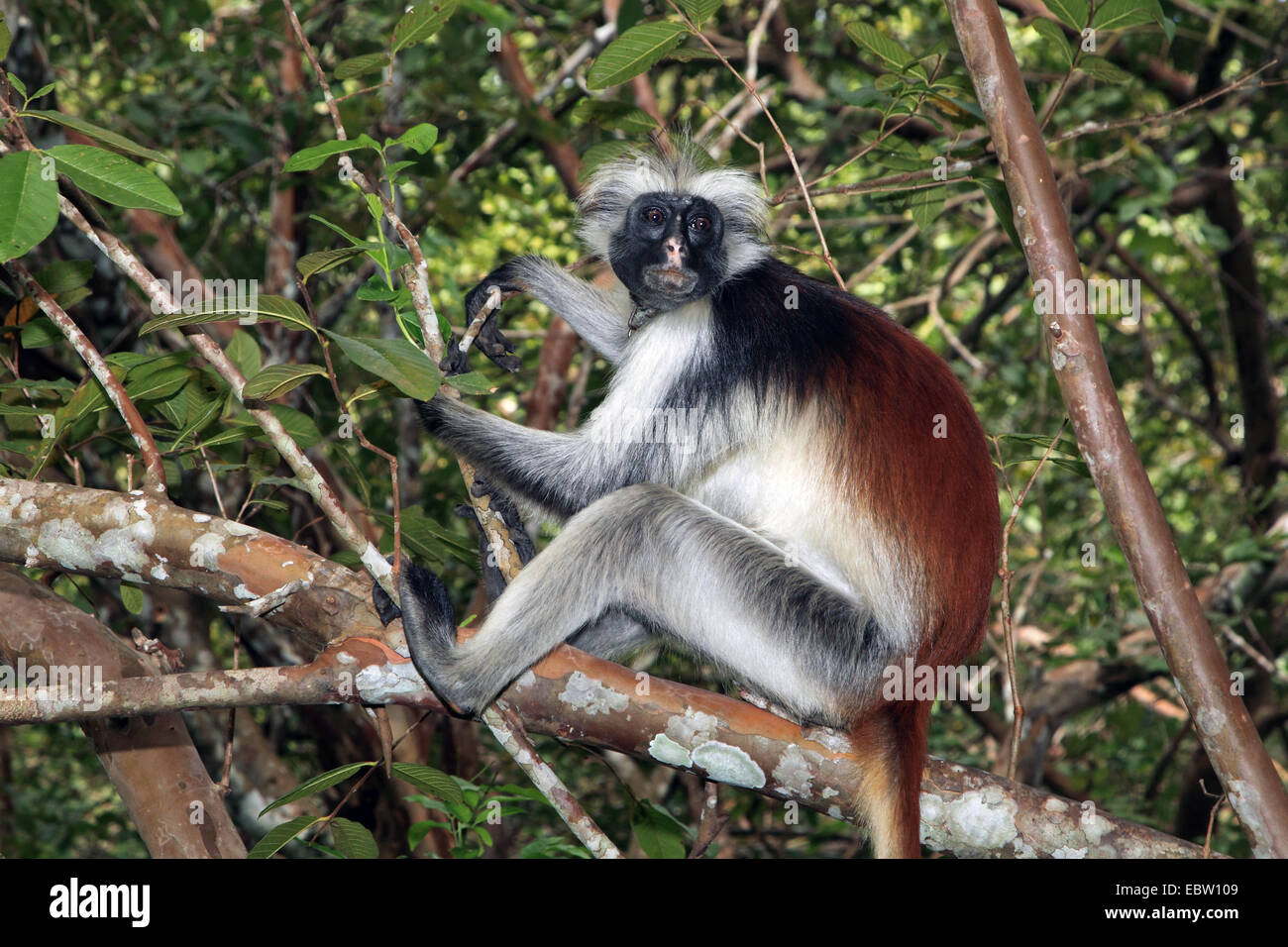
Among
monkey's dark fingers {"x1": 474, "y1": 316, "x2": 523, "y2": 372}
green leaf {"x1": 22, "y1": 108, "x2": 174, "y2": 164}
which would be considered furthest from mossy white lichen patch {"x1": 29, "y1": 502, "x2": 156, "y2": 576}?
monkey's dark fingers {"x1": 474, "y1": 316, "x2": 523, "y2": 372}

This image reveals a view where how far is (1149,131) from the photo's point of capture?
5949 mm

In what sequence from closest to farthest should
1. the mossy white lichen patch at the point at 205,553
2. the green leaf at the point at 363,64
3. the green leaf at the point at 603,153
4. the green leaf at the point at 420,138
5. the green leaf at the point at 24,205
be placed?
the green leaf at the point at 24,205, the green leaf at the point at 420,138, the mossy white lichen patch at the point at 205,553, the green leaf at the point at 363,64, the green leaf at the point at 603,153

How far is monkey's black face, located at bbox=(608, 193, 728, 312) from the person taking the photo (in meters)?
4.11

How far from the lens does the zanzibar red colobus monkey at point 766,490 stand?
3.70 meters

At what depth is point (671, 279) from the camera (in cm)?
409

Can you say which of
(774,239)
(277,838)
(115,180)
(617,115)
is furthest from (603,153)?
(277,838)

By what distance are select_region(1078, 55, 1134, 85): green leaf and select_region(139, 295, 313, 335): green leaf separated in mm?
2783

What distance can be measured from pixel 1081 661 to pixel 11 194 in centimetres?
574

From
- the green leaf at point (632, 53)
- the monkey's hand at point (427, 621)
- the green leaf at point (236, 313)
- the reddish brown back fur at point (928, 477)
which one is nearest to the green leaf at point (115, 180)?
the green leaf at point (236, 313)

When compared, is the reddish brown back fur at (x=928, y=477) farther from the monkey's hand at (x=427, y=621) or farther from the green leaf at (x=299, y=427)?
the green leaf at (x=299, y=427)

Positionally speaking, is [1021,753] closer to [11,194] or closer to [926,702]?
[926,702]

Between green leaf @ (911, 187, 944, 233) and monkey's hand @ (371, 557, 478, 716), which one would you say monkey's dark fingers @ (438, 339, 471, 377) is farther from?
green leaf @ (911, 187, 944, 233)

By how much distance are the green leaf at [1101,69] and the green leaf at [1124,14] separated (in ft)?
1.17

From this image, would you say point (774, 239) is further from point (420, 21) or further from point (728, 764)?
point (728, 764)
